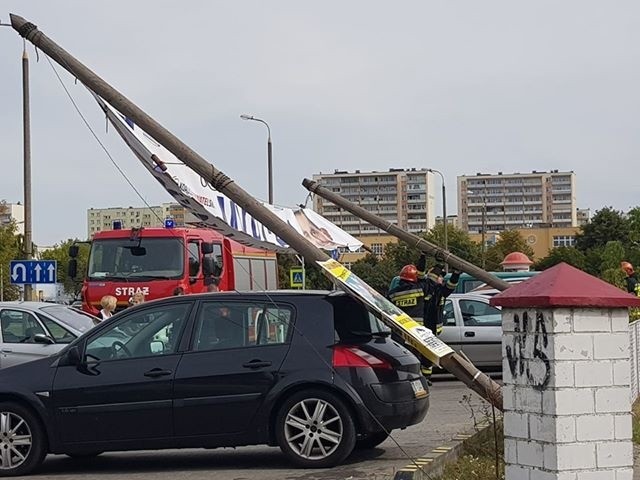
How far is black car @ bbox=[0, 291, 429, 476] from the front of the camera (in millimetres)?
9508

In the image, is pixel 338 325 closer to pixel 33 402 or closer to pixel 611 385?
pixel 33 402

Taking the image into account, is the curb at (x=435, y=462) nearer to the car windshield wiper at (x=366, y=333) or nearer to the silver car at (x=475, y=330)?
the car windshield wiper at (x=366, y=333)

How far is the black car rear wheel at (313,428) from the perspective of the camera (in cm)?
945

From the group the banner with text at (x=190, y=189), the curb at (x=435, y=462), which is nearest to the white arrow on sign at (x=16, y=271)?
the banner with text at (x=190, y=189)

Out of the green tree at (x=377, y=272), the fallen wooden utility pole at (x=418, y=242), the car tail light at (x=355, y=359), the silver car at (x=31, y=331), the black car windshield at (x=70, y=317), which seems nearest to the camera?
the car tail light at (x=355, y=359)

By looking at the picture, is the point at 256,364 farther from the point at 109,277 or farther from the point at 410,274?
the point at 109,277

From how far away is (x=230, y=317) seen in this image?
389 inches

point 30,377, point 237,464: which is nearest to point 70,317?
point 30,377

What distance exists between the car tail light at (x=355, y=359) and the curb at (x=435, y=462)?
933 millimetres

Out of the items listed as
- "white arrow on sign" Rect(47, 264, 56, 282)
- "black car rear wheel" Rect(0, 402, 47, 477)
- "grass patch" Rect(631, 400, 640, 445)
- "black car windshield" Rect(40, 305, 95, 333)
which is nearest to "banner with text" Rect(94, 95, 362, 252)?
"black car windshield" Rect(40, 305, 95, 333)

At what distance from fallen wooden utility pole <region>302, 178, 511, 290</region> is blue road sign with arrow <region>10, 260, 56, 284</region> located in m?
10.7

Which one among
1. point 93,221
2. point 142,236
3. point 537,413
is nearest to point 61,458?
point 537,413

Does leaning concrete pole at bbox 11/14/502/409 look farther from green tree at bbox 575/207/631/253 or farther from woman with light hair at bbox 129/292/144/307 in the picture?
green tree at bbox 575/207/631/253

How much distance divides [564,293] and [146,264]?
15.1 meters
